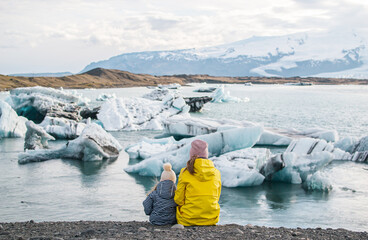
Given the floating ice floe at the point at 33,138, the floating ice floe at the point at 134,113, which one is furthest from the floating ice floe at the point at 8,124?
the floating ice floe at the point at 33,138

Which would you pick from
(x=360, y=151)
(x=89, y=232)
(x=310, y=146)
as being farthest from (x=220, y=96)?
(x=89, y=232)

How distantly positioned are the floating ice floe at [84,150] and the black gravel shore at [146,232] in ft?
17.3

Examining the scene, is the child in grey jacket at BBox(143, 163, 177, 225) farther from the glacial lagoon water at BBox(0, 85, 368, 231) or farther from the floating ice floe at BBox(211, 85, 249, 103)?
the floating ice floe at BBox(211, 85, 249, 103)

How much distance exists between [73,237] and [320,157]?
19.1 ft

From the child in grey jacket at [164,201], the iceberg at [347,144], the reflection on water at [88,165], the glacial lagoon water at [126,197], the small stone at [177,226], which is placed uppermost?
the child in grey jacket at [164,201]

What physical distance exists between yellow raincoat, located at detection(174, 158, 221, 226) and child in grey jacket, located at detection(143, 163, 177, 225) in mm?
118

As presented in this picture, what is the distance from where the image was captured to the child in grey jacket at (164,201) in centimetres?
430

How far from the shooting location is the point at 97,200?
677 cm

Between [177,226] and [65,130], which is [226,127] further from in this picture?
[177,226]

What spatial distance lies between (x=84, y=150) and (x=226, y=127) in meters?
4.15

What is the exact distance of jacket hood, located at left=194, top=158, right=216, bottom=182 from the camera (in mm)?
4043

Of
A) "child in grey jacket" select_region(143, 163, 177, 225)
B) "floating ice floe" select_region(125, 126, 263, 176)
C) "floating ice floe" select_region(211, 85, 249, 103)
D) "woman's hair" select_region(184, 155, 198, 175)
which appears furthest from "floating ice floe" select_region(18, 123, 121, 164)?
"floating ice floe" select_region(211, 85, 249, 103)

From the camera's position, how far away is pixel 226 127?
11914 millimetres

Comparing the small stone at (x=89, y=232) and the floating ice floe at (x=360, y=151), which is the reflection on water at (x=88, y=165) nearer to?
the small stone at (x=89, y=232)
